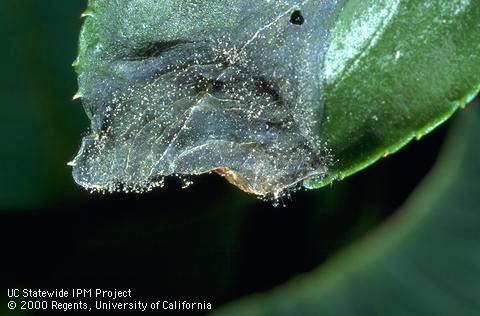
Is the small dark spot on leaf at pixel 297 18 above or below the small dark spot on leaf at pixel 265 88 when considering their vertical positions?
above

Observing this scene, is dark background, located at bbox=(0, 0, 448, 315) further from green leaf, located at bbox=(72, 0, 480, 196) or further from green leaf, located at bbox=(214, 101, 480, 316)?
green leaf, located at bbox=(72, 0, 480, 196)

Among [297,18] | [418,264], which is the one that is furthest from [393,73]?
[418,264]

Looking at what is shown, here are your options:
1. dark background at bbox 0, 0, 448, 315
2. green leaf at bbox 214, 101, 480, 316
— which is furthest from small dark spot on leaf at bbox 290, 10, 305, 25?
green leaf at bbox 214, 101, 480, 316

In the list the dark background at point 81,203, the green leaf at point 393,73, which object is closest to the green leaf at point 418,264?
the dark background at point 81,203

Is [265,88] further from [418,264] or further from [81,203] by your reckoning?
[418,264]

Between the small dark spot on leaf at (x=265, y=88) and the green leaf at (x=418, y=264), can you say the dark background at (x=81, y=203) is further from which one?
the small dark spot on leaf at (x=265, y=88)

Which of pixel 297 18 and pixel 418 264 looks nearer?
pixel 297 18

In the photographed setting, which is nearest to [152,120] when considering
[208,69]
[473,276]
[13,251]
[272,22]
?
[208,69]
